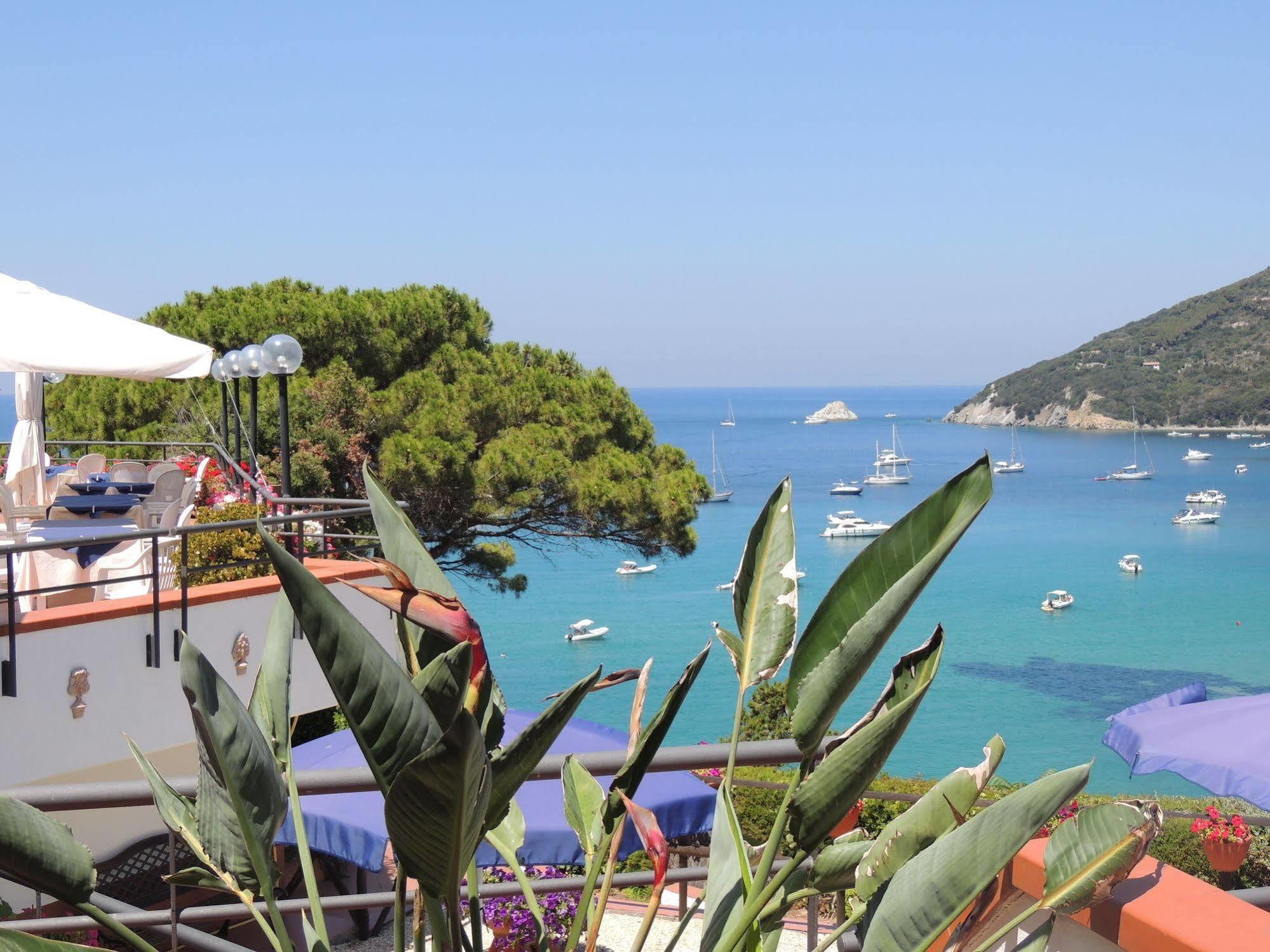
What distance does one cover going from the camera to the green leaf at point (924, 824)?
3.62ft

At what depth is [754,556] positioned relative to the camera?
4.14 feet

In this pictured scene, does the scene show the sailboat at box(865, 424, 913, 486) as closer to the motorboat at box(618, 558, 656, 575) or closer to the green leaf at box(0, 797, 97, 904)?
the motorboat at box(618, 558, 656, 575)

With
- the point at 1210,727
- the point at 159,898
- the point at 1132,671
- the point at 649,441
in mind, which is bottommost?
the point at 1132,671

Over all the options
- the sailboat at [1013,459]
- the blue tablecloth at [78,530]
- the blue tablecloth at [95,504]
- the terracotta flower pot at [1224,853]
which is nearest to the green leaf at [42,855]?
the blue tablecloth at [78,530]

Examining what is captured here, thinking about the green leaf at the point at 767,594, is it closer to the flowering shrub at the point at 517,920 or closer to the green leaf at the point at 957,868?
the green leaf at the point at 957,868

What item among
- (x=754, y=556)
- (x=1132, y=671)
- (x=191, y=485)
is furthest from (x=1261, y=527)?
(x=754, y=556)

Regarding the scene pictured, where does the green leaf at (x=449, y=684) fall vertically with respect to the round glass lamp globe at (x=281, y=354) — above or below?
below

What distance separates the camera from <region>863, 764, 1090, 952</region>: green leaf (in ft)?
3.04

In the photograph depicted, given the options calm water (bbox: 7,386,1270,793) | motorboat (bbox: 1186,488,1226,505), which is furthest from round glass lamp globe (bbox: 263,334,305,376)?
motorboat (bbox: 1186,488,1226,505)

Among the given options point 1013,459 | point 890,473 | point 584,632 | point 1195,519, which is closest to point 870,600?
point 584,632

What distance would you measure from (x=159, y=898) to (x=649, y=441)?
1197 centimetres

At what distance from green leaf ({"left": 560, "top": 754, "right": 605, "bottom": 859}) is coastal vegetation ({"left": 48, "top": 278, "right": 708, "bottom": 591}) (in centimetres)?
1468

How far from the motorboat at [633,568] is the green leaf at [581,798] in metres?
52.1

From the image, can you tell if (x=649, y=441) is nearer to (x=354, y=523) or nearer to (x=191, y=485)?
(x=354, y=523)
